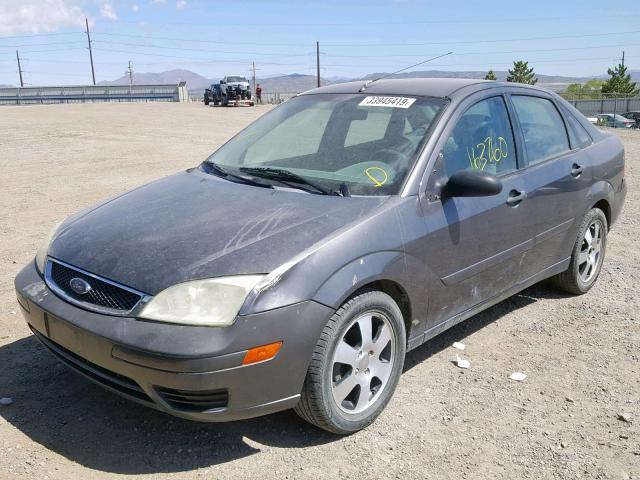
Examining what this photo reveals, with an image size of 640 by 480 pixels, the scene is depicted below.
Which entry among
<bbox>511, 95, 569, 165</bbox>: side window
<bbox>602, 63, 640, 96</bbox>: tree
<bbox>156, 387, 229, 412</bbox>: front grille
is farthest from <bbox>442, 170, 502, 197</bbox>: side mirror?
<bbox>602, 63, 640, 96</bbox>: tree

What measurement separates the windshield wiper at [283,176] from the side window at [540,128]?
1.66m

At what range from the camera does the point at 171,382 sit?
2.65 meters

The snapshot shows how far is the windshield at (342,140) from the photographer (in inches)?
141

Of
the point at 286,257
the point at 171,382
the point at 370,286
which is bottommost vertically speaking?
the point at 171,382

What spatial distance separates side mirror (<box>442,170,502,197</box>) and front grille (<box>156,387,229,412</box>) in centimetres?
166

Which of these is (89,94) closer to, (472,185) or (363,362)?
(472,185)

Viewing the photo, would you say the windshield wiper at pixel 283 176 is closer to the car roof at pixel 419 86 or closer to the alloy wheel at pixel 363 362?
the alloy wheel at pixel 363 362

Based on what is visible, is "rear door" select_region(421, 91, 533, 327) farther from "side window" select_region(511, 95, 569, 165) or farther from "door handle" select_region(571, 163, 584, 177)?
"door handle" select_region(571, 163, 584, 177)

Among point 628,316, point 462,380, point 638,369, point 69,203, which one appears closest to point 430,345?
point 462,380


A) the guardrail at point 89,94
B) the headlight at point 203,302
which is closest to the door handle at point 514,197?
the headlight at point 203,302

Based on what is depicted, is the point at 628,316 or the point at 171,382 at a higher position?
the point at 171,382

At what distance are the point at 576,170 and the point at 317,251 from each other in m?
2.68

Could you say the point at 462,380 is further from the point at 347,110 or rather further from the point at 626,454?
the point at 347,110

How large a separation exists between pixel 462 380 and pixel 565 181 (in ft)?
5.66
